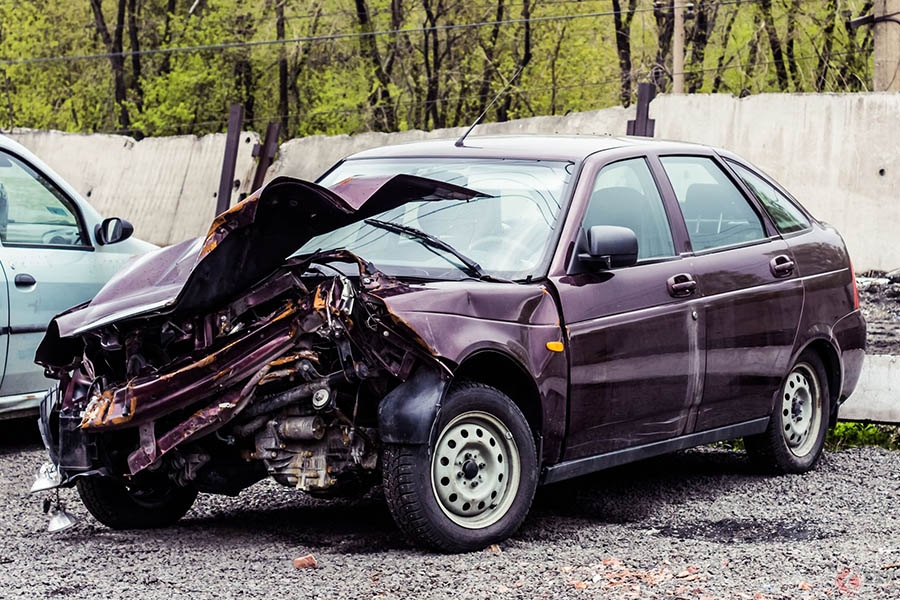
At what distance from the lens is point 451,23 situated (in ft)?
139

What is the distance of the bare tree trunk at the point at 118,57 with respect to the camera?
44.6 m

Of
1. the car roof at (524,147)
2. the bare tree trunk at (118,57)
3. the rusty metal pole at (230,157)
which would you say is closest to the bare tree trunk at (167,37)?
the bare tree trunk at (118,57)

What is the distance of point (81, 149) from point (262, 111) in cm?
1918

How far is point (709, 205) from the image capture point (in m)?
7.38

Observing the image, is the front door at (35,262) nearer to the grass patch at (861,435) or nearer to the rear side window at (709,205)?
the rear side window at (709,205)

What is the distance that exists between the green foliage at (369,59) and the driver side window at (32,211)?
29906 millimetres

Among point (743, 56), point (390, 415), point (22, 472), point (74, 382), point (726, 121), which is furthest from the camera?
point (743, 56)

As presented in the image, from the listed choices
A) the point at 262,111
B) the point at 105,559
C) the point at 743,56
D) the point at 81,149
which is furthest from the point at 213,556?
the point at 262,111

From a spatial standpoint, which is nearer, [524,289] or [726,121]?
[524,289]

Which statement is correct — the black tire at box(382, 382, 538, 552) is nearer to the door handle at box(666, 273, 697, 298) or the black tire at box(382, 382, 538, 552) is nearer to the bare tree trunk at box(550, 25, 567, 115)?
the door handle at box(666, 273, 697, 298)

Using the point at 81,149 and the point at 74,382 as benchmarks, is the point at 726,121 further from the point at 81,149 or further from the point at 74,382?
the point at 74,382

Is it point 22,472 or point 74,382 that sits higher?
point 74,382

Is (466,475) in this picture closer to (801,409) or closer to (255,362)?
(255,362)

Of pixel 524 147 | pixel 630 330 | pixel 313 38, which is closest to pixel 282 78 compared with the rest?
pixel 313 38
